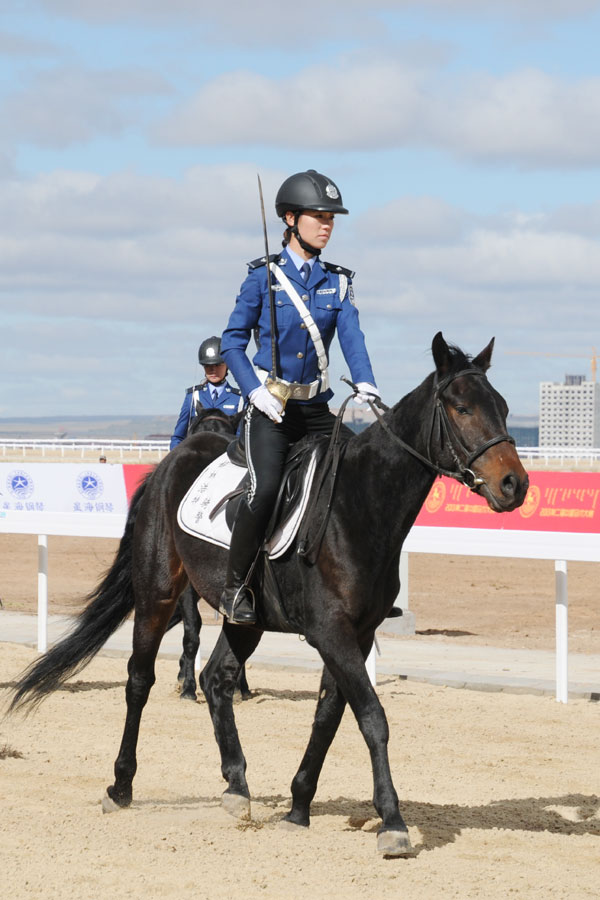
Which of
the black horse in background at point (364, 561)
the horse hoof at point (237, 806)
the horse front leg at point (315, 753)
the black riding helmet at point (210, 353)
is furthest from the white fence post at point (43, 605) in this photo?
the horse front leg at point (315, 753)

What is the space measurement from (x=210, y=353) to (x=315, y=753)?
5292mm

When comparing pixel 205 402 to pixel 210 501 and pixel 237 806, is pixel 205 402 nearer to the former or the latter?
pixel 210 501

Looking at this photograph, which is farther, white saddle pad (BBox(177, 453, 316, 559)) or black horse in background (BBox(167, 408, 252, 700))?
black horse in background (BBox(167, 408, 252, 700))

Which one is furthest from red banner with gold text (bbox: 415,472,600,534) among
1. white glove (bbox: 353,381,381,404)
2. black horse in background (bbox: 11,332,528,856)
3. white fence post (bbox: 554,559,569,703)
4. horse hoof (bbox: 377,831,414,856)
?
horse hoof (bbox: 377,831,414,856)

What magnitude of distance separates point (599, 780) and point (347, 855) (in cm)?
227

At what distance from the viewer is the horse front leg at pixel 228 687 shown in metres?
6.55

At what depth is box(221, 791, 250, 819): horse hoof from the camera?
6.27 m

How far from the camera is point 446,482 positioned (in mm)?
15781

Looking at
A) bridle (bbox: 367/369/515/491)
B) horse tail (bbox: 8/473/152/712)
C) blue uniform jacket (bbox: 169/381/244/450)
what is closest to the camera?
bridle (bbox: 367/369/515/491)

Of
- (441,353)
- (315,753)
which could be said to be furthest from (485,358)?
(315,753)

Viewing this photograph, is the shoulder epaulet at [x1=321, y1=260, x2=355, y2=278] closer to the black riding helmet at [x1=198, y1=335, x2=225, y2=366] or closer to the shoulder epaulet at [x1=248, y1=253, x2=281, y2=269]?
the shoulder epaulet at [x1=248, y1=253, x2=281, y2=269]

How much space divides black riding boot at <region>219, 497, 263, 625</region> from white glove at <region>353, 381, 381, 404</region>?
28.3 inches

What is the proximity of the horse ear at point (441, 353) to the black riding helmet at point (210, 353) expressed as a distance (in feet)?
17.1

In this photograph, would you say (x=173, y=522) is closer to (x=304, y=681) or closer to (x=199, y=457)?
(x=199, y=457)
